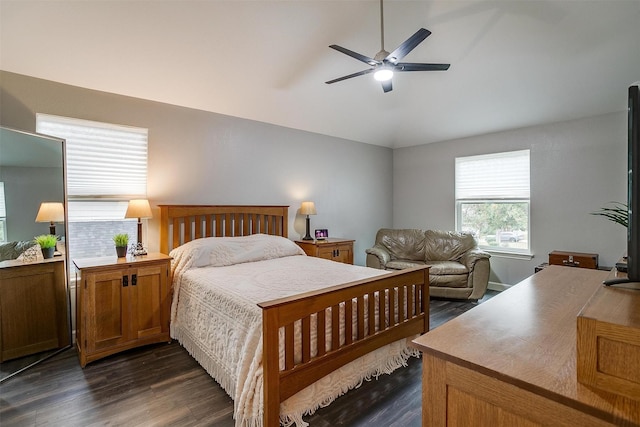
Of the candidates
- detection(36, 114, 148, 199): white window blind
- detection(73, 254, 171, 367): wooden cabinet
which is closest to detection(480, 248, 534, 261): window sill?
detection(73, 254, 171, 367): wooden cabinet

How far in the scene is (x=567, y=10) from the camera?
2662 mm

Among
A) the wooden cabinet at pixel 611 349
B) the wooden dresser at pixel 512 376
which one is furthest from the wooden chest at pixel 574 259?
the wooden cabinet at pixel 611 349

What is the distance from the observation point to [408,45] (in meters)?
2.22

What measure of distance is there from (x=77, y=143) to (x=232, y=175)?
5.18ft

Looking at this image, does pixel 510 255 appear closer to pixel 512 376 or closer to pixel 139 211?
pixel 512 376

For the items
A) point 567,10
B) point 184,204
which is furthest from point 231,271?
point 567,10

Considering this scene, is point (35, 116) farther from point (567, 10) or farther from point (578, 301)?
point (567, 10)

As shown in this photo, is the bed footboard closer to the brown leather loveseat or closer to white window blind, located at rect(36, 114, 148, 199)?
the brown leather loveseat

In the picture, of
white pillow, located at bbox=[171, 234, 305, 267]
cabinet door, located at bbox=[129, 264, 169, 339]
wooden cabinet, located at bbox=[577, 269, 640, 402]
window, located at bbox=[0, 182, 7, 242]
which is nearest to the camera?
wooden cabinet, located at bbox=[577, 269, 640, 402]

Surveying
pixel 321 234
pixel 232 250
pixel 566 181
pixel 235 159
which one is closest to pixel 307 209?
pixel 321 234

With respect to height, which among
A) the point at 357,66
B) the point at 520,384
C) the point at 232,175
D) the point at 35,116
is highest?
the point at 357,66

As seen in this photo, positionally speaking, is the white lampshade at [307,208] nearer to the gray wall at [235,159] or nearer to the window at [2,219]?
the gray wall at [235,159]

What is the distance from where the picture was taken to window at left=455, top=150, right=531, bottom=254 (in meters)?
4.54

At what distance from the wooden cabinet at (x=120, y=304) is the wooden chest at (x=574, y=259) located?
4521mm
